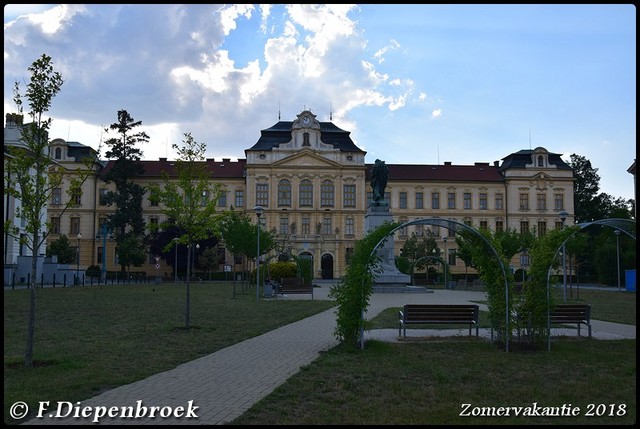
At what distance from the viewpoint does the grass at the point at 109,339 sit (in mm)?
8938

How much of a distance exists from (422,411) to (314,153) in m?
66.0

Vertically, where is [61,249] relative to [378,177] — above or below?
below

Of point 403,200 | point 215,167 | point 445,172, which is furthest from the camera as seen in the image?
point 445,172

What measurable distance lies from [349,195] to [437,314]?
59815 mm

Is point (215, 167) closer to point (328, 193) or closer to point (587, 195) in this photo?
point (328, 193)

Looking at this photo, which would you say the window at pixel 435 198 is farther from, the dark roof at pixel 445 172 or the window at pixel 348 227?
the window at pixel 348 227

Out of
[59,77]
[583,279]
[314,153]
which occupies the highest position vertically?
[314,153]

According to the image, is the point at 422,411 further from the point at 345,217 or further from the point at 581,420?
the point at 345,217

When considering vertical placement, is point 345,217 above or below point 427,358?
above

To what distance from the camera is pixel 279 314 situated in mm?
21188

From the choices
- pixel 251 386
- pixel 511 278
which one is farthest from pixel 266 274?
pixel 251 386

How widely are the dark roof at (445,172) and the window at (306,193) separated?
8.64 metres

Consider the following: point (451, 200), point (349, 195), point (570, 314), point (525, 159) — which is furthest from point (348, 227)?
point (570, 314)

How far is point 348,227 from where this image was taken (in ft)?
240
